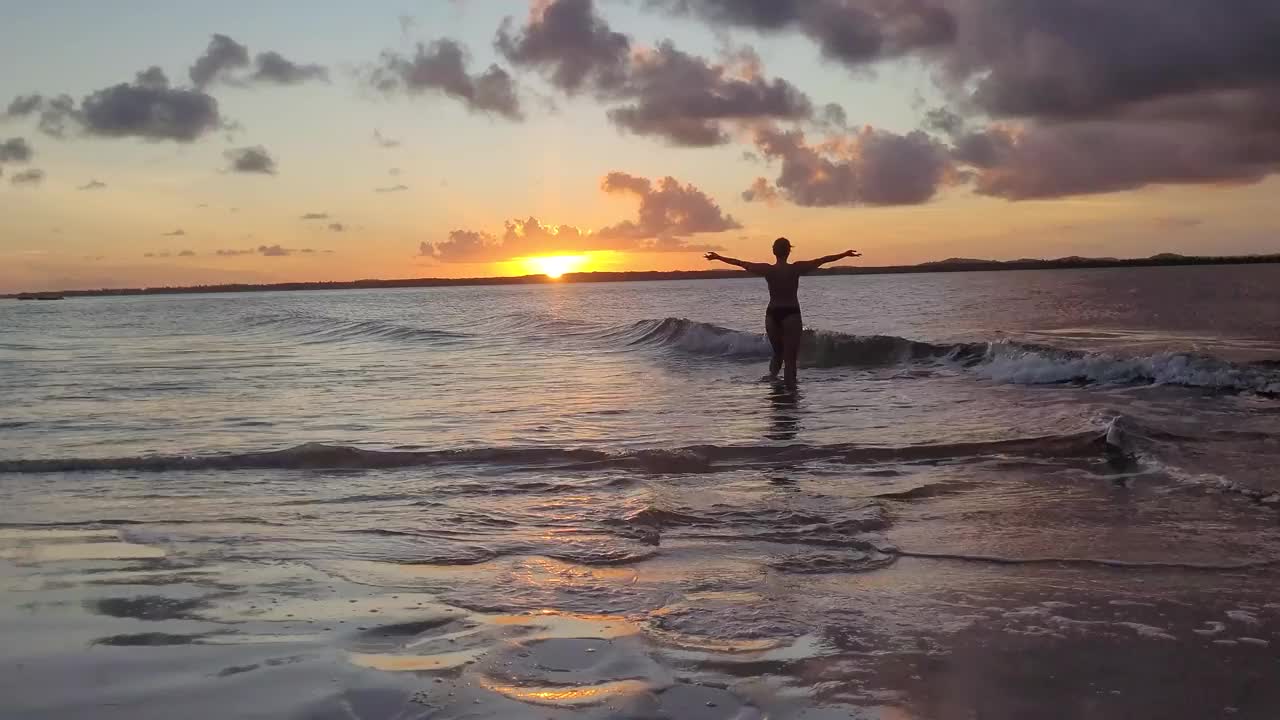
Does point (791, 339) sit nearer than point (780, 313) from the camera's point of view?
No

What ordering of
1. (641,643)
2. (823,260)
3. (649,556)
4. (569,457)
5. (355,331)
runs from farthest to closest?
(355,331) → (823,260) → (569,457) → (649,556) → (641,643)

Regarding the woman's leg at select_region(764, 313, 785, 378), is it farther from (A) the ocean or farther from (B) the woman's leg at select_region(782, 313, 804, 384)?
(A) the ocean

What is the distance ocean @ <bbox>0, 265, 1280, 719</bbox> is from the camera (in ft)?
10.8

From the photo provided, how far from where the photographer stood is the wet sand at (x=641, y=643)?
3.14 m

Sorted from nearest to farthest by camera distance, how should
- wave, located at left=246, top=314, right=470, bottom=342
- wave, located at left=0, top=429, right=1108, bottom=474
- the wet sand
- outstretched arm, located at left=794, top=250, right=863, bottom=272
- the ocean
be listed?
the wet sand → the ocean → wave, located at left=0, top=429, right=1108, bottom=474 → outstretched arm, located at left=794, top=250, right=863, bottom=272 → wave, located at left=246, top=314, right=470, bottom=342

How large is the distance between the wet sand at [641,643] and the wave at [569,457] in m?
A: 3.24

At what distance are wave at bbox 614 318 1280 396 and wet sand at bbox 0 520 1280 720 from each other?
1023 cm

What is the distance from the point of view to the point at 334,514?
639 cm

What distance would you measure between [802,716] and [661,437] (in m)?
6.64

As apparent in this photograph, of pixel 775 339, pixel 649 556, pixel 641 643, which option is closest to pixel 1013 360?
pixel 775 339

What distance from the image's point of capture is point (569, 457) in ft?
28.1

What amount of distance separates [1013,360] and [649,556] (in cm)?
1301

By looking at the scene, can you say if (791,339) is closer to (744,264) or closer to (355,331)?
(744,264)

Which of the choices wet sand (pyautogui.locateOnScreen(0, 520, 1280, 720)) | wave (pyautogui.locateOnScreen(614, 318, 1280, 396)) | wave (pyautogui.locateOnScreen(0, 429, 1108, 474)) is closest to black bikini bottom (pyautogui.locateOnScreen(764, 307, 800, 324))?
wave (pyautogui.locateOnScreen(614, 318, 1280, 396))
